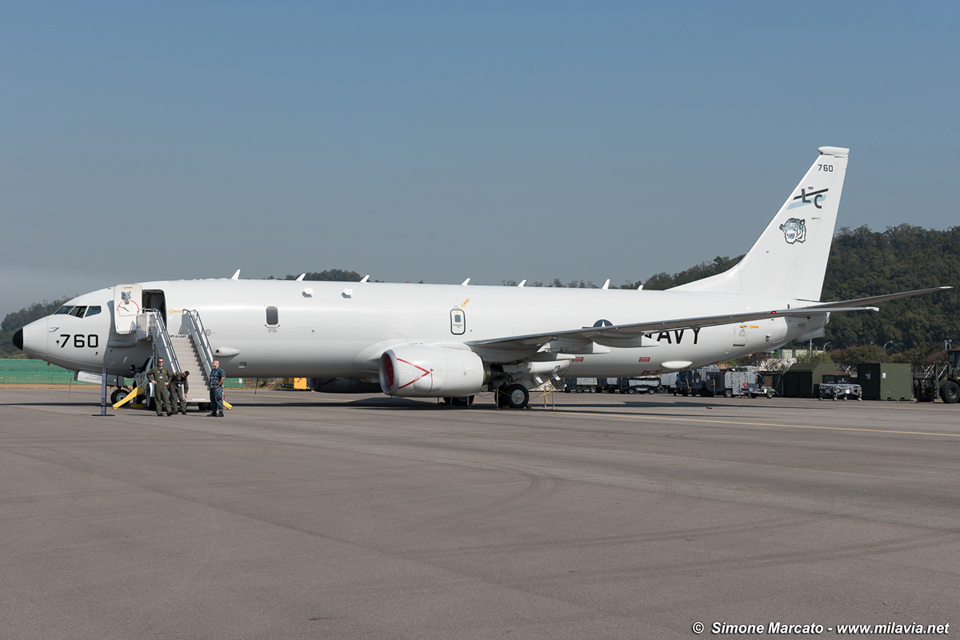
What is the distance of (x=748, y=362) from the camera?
105 m

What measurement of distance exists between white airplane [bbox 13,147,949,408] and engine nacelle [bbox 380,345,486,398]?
0.14 feet

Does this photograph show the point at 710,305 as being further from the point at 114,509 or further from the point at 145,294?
the point at 114,509

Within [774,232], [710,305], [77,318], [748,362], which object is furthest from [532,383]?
[748,362]

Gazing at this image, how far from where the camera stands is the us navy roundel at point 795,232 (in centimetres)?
3559

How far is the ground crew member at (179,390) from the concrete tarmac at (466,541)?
29.0 ft

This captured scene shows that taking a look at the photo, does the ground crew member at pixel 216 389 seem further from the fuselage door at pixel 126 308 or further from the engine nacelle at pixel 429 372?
the engine nacelle at pixel 429 372

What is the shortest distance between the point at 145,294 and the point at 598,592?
25.2 meters

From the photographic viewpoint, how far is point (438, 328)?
29750 millimetres

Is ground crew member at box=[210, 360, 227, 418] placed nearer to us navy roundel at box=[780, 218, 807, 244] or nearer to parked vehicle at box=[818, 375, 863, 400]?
us navy roundel at box=[780, 218, 807, 244]

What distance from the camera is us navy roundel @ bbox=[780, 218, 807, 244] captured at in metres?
35.6

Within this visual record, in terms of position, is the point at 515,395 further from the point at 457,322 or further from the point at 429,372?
the point at 429,372

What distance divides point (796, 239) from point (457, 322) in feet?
50.5

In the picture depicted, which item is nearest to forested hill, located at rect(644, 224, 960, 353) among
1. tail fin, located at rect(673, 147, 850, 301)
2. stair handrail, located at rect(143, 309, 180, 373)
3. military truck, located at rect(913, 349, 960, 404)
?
military truck, located at rect(913, 349, 960, 404)

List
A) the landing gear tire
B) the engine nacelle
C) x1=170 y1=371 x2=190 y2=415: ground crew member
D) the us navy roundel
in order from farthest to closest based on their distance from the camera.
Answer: the us navy roundel < the landing gear tire < the engine nacelle < x1=170 y1=371 x2=190 y2=415: ground crew member
